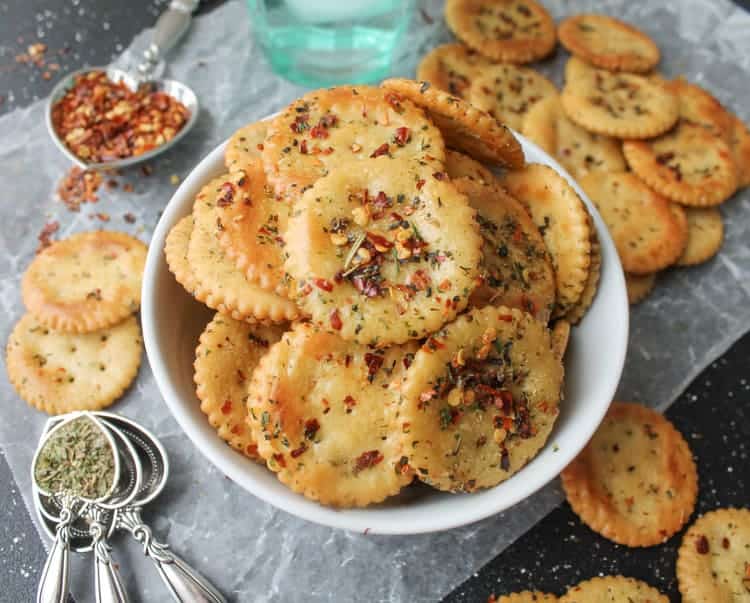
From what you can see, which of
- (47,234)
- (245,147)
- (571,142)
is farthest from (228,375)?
(571,142)

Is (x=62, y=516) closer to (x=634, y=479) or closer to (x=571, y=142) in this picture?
(x=634, y=479)

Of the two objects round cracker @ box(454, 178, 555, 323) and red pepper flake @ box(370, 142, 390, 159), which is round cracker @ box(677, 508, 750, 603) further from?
red pepper flake @ box(370, 142, 390, 159)

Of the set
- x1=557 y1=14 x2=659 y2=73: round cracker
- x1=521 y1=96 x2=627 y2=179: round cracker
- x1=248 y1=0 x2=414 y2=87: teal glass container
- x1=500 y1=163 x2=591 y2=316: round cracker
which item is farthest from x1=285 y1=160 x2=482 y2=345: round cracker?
x1=557 y1=14 x2=659 y2=73: round cracker

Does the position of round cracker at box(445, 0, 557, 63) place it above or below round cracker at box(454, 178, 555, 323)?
below

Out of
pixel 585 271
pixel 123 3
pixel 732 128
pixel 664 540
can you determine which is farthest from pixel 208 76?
pixel 664 540

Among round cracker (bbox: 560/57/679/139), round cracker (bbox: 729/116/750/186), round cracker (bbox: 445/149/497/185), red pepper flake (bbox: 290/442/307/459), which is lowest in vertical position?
round cracker (bbox: 729/116/750/186)

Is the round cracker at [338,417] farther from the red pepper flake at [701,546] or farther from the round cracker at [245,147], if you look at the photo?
the red pepper flake at [701,546]

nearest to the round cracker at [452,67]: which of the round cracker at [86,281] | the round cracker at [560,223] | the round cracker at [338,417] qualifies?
the round cracker at [560,223]
